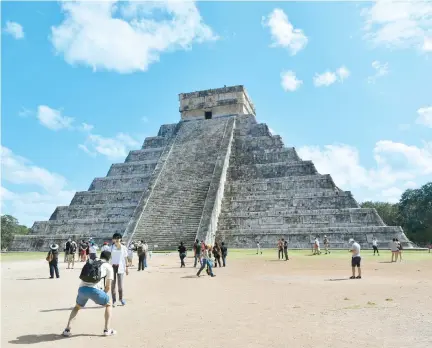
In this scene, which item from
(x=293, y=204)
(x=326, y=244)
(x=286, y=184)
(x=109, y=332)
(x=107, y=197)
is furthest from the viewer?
(x=107, y=197)

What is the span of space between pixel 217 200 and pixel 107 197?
28.6ft

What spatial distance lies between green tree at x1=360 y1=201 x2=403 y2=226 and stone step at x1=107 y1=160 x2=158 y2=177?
35.7 m

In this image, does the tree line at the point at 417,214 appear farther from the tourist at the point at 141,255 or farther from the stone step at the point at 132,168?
the tourist at the point at 141,255

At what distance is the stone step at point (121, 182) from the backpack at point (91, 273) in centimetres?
2268

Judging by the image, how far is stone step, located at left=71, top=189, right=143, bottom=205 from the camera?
90.0 feet

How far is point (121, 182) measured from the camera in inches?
1169

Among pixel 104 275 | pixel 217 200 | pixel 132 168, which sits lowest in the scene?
pixel 104 275

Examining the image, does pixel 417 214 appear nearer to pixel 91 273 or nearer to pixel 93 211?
pixel 93 211

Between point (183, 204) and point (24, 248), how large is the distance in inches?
450

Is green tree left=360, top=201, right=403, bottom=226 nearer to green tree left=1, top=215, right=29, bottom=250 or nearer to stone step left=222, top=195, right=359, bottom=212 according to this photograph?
stone step left=222, top=195, right=359, bottom=212

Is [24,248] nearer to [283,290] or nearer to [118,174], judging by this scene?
[118,174]

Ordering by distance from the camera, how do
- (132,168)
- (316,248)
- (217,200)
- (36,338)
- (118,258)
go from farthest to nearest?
(132,168) < (217,200) < (316,248) < (118,258) < (36,338)

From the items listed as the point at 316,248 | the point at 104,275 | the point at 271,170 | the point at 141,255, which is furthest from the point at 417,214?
the point at 104,275

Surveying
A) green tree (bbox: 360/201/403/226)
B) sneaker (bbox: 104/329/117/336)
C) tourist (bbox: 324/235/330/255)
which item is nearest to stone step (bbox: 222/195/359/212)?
tourist (bbox: 324/235/330/255)
